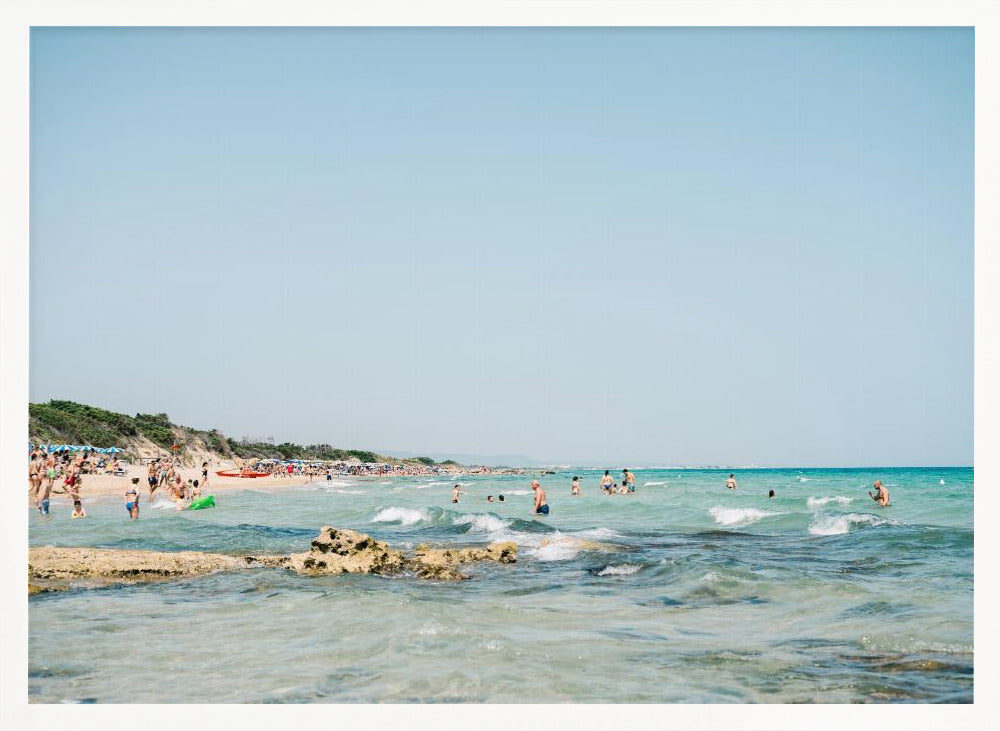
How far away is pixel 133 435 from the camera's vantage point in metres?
34.2

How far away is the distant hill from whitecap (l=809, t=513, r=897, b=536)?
36.2 ft

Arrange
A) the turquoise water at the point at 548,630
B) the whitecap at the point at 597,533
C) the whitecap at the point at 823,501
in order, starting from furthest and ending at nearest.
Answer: the whitecap at the point at 823,501 → the whitecap at the point at 597,533 → the turquoise water at the point at 548,630

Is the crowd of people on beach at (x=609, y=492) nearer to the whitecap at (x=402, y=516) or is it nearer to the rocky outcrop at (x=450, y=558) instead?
the whitecap at (x=402, y=516)

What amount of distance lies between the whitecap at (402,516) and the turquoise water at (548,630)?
4.53m

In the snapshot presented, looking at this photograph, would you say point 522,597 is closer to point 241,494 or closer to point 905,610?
point 905,610

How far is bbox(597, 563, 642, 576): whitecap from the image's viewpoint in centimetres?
904

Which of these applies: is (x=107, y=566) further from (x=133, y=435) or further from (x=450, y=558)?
(x=133, y=435)

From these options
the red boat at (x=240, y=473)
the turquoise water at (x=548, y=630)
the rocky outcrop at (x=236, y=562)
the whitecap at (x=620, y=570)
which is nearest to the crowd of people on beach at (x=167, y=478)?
the red boat at (x=240, y=473)

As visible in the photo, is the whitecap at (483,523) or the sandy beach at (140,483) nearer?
the whitecap at (483,523)

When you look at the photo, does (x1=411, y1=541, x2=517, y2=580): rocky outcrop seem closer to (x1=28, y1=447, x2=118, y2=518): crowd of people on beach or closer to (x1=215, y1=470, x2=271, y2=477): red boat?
(x1=28, y1=447, x2=118, y2=518): crowd of people on beach

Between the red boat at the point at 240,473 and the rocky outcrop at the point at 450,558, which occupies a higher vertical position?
the rocky outcrop at the point at 450,558

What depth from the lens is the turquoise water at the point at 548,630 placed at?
4.98 metres

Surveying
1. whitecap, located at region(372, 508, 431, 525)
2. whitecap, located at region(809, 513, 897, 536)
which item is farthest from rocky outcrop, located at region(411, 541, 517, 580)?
whitecap, located at region(809, 513, 897, 536)
